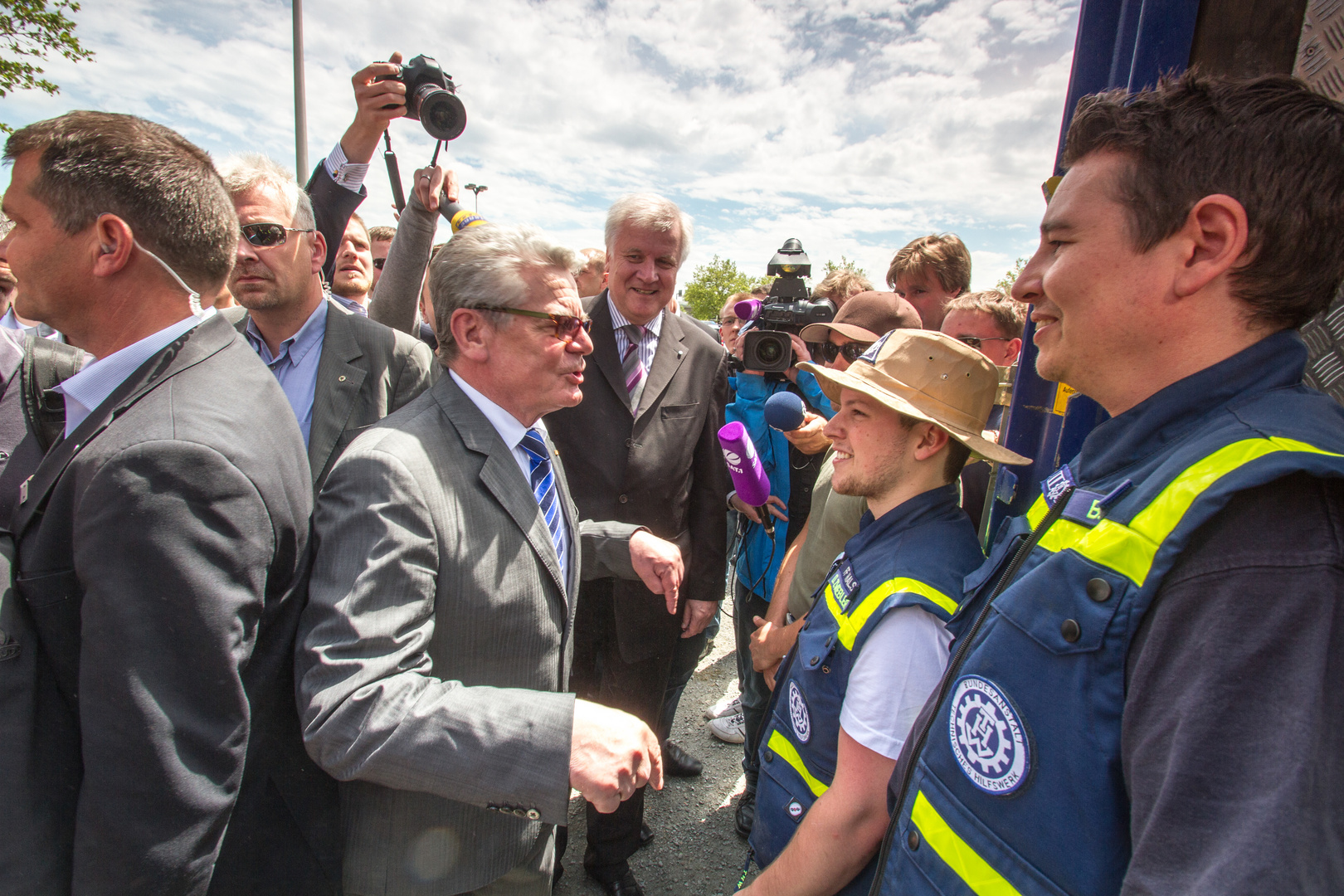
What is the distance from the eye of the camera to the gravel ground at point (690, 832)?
2793 millimetres

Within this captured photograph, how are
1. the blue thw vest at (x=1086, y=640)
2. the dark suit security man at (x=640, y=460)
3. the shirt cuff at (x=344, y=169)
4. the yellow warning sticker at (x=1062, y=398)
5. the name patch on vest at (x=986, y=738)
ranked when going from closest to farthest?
the blue thw vest at (x=1086, y=640)
the name patch on vest at (x=986, y=738)
the yellow warning sticker at (x=1062, y=398)
the dark suit security man at (x=640, y=460)
the shirt cuff at (x=344, y=169)

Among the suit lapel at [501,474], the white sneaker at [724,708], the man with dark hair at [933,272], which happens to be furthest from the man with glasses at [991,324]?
the white sneaker at [724,708]

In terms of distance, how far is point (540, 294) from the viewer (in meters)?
1.78

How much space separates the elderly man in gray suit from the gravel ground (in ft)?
4.43

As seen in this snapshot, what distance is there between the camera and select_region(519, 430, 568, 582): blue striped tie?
5.88 feet

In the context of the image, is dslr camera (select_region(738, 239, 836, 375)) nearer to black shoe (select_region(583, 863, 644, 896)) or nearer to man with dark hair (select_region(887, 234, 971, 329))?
man with dark hair (select_region(887, 234, 971, 329))

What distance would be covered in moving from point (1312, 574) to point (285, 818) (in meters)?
1.74

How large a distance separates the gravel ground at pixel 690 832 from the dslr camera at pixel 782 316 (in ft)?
7.32

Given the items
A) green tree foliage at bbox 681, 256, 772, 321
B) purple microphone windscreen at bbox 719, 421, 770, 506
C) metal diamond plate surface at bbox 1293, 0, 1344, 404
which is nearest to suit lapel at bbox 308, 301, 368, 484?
purple microphone windscreen at bbox 719, 421, 770, 506

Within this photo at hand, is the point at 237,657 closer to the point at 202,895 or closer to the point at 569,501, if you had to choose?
the point at 202,895

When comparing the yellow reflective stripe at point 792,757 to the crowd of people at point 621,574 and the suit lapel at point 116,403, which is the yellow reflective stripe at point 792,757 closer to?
the crowd of people at point 621,574

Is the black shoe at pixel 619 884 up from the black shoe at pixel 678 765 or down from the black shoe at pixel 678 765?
up

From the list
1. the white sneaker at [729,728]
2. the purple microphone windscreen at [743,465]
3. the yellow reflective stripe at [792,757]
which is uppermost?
the purple microphone windscreen at [743,465]

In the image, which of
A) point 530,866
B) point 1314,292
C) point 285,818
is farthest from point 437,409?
point 1314,292
